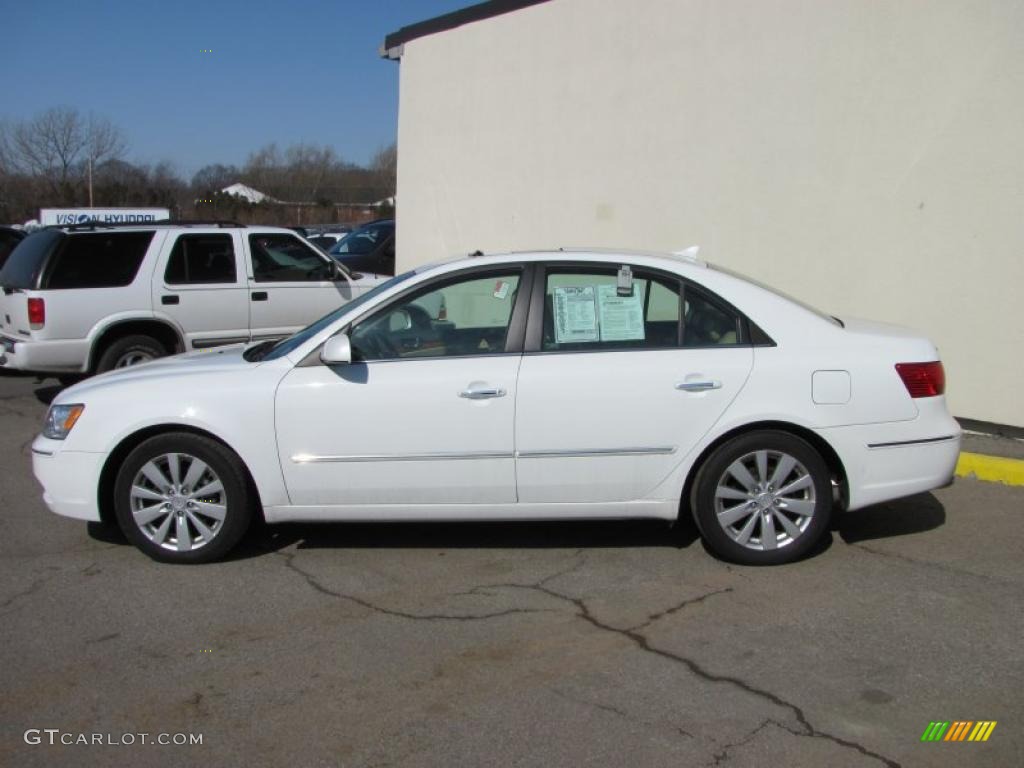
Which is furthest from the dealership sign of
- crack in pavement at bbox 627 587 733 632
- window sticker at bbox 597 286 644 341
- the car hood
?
crack in pavement at bbox 627 587 733 632

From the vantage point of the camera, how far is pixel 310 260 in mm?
10844

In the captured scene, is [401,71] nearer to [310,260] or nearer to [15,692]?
[310,260]

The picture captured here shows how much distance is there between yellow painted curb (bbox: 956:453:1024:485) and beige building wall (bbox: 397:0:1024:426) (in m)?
Result: 0.71

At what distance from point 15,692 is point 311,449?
1.72 m

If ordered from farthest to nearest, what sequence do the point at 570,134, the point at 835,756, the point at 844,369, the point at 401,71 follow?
the point at 401,71 < the point at 570,134 < the point at 844,369 < the point at 835,756

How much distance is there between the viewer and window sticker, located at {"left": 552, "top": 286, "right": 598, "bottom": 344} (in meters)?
5.18

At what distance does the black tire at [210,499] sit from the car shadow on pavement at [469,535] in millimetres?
229

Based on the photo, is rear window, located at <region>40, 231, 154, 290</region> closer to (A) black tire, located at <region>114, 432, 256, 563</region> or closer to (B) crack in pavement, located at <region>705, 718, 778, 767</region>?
(A) black tire, located at <region>114, 432, 256, 563</region>

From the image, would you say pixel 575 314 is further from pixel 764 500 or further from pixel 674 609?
pixel 674 609

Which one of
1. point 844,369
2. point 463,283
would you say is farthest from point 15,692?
point 844,369

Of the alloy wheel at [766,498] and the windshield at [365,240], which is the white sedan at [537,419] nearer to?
the alloy wheel at [766,498]

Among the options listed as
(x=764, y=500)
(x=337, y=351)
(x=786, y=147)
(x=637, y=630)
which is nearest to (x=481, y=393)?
(x=337, y=351)

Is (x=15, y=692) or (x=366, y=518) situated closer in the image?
Answer: (x=15, y=692)

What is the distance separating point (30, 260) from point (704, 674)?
26.5 ft
